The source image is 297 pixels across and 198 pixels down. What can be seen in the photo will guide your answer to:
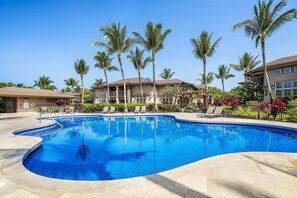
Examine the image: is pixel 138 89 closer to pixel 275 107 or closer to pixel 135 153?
pixel 275 107

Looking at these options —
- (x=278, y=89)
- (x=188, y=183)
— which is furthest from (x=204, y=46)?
(x=188, y=183)

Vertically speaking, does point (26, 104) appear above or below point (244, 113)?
above

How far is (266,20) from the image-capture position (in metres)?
15.4

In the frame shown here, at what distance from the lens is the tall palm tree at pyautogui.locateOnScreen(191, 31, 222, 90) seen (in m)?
22.1

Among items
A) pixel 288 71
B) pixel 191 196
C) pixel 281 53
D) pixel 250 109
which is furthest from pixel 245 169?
pixel 281 53

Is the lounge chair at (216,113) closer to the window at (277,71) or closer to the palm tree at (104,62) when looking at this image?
the window at (277,71)

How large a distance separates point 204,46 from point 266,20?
7.59 metres

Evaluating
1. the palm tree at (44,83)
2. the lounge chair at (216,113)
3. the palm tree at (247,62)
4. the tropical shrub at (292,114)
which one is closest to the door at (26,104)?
the palm tree at (44,83)

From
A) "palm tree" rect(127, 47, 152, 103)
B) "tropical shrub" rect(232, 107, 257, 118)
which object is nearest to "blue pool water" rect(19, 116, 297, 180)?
"tropical shrub" rect(232, 107, 257, 118)

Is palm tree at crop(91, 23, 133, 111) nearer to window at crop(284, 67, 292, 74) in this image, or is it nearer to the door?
the door

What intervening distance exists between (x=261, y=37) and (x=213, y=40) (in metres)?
7.17

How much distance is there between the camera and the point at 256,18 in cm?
1596

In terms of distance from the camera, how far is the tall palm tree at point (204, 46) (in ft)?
72.5

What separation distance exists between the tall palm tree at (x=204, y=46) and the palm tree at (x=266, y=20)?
5766 mm
